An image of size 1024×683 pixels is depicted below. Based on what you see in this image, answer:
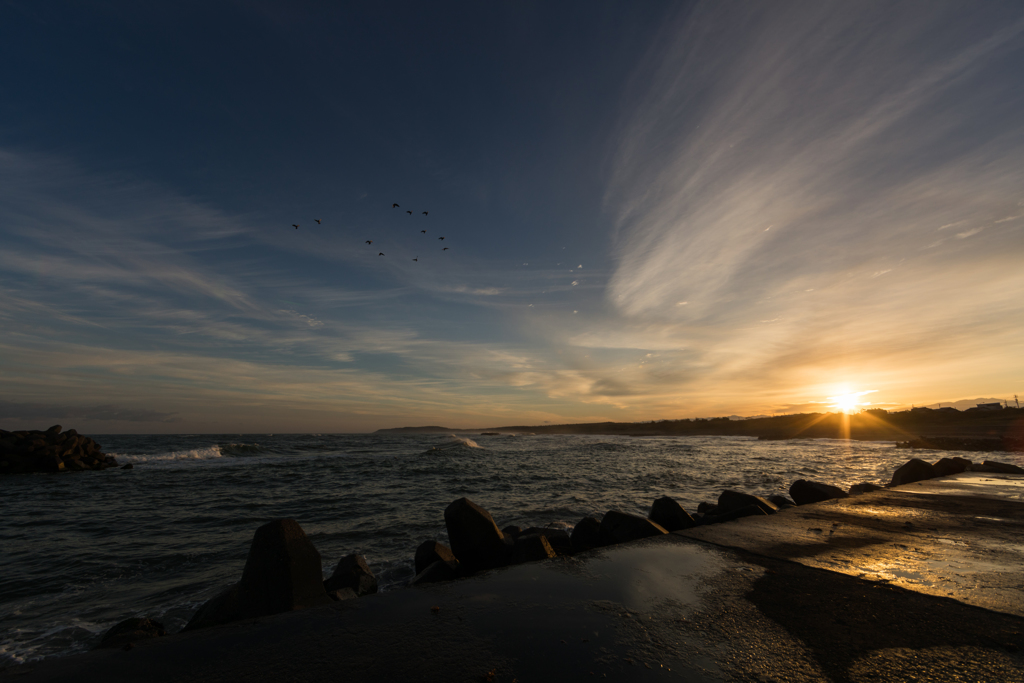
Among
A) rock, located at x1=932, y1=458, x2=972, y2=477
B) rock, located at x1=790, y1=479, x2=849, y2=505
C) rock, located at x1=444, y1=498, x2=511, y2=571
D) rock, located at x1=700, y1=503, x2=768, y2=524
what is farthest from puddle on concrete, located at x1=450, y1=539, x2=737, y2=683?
rock, located at x1=932, y1=458, x2=972, y2=477

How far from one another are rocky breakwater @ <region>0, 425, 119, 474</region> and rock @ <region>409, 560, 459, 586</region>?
117ft

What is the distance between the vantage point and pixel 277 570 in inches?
174

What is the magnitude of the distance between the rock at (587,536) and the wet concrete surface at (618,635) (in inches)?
104

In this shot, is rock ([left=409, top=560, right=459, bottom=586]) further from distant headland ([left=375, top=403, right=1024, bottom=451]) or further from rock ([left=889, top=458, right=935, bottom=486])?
distant headland ([left=375, top=403, right=1024, bottom=451])

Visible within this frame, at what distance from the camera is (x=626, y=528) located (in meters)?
6.70

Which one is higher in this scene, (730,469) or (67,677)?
(67,677)

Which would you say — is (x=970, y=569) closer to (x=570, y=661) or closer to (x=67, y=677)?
(x=570, y=661)

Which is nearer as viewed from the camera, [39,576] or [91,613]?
[91,613]

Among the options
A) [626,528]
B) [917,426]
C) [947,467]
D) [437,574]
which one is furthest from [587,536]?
[917,426]

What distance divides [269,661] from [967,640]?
5.19m

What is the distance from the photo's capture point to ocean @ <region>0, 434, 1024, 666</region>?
6.28 metres

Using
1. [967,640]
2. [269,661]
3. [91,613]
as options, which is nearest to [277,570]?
[269,661]

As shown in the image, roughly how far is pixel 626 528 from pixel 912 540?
12.9 ft

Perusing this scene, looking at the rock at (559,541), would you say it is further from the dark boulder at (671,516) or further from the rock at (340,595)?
the rock at (340,595)
